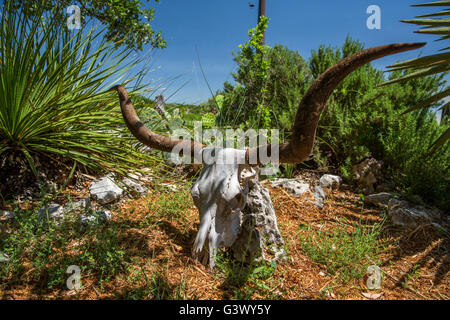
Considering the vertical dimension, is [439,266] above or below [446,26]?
below

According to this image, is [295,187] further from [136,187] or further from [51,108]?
[51,108]

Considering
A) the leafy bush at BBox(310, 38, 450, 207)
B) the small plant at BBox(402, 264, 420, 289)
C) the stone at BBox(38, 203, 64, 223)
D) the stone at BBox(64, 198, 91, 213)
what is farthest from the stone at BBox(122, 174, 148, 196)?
the leafy bush at BBox(310, 38, 450, 207)

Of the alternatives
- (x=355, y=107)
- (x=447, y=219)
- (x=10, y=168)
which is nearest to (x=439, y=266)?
(x=447, y=219)

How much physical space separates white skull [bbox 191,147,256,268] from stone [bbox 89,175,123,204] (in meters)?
1.53

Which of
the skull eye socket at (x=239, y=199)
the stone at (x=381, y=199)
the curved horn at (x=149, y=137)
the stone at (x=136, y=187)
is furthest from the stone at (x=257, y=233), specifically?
the stone at (x=381, y=199)

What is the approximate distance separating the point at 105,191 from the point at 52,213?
571mm

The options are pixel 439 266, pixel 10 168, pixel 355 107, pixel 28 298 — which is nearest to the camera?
pixel 28 298

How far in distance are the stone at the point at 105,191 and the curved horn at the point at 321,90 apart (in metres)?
2.33

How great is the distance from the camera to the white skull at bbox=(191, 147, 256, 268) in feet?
5.98

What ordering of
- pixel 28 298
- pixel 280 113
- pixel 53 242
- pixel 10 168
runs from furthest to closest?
pixel 280 113 < pixel 10 168 < pixel 53 242 < pixel 28 298

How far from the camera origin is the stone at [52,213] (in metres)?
2.48

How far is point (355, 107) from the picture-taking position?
4.80 m

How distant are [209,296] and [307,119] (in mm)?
1308

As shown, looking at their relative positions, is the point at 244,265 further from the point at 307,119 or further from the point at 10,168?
the point at 10,168
